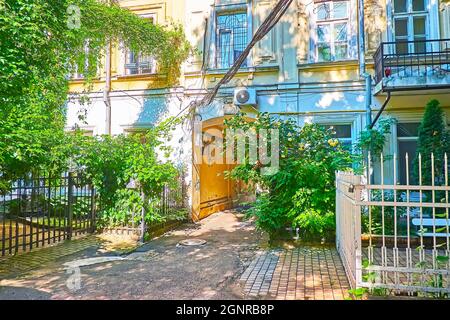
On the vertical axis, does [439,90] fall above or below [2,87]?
above

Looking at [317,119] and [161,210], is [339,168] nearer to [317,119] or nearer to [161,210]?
[317,119]

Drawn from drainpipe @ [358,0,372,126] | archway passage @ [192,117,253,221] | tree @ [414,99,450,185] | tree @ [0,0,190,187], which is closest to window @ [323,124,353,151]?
drainpipe @ [358,0,372,126]

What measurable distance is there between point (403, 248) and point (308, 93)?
4825 mm

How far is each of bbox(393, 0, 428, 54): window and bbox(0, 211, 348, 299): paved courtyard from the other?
6202mm

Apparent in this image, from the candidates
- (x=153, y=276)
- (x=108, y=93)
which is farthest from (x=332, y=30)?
(x=153, y=276)

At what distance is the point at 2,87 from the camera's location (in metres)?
4.62

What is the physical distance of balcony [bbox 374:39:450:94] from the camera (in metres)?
7.58

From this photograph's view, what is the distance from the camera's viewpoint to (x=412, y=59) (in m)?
8.18

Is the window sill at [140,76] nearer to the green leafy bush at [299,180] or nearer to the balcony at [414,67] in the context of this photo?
the green leafy bush at [299,180]

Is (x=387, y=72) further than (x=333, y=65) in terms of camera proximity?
No

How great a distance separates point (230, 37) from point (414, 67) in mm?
5348

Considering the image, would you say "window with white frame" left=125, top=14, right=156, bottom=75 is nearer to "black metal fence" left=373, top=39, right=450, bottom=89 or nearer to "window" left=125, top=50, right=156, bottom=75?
"window" left=125, top=50, right=156, bottom=75

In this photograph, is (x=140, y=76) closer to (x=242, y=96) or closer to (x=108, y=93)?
(x=108, y=93)

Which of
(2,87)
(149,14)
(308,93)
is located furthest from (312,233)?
(149,14)
